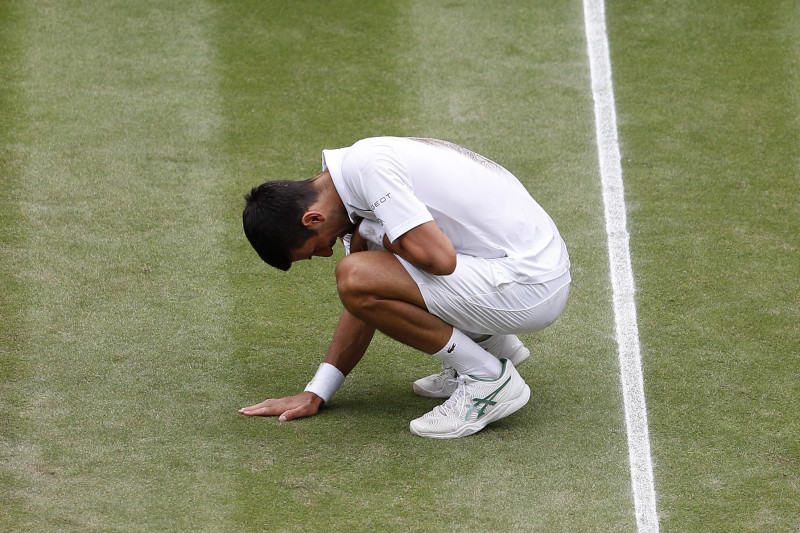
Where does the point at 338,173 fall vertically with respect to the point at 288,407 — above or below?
above

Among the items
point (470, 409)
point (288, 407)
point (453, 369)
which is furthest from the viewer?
point (453, 369)

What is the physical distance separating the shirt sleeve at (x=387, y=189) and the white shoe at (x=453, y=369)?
0.85 m

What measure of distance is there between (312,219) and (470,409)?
96cm

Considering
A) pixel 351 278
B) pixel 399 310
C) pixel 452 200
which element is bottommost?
pixel 399 310

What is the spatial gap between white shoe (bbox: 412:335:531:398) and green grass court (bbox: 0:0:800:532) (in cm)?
7

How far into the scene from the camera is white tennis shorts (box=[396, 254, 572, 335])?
4203 millimetres

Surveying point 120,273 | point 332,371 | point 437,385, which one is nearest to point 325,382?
point 332,371

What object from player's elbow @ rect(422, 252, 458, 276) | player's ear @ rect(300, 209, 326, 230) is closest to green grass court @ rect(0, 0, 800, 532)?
player's elbow @ rect(422, 252, 458, 276)

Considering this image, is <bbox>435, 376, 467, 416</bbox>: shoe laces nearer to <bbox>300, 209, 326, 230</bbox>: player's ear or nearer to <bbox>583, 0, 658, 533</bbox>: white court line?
<bbox>583, 0, 658, 533</bbox>: white court line

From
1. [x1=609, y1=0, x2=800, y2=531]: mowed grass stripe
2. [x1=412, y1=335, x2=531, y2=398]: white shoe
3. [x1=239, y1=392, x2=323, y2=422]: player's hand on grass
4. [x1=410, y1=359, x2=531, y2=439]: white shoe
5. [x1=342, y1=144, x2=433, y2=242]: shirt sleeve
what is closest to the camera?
[x1=342, y1=144, x2=433, y2=242]: shirt sleeve

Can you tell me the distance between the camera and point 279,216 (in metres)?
4.11

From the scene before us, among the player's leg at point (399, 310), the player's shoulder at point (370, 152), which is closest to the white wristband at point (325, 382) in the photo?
the player's leg at point (399, 310)

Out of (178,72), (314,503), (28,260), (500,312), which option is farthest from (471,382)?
(178,72)

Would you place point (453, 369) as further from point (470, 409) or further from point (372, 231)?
point (372, 231)
